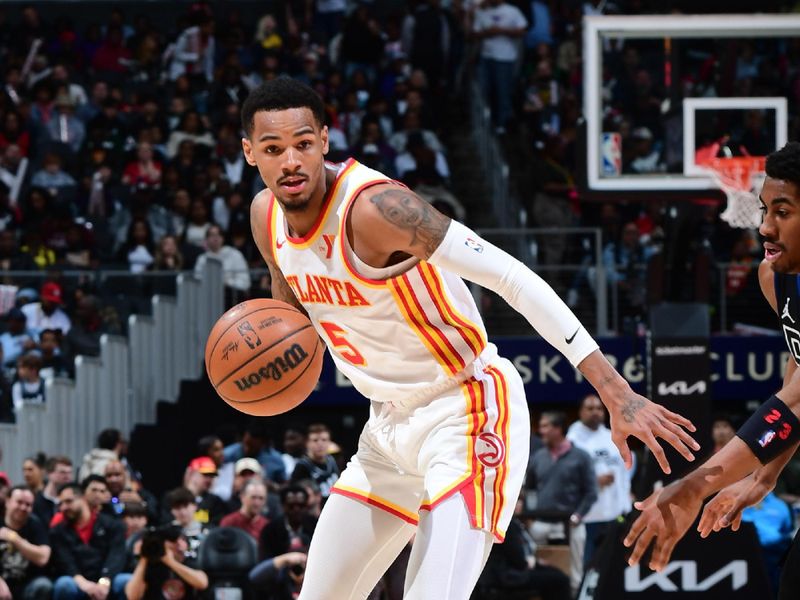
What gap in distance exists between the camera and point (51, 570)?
9.70 metres

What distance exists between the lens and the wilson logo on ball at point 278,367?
5.04 meters

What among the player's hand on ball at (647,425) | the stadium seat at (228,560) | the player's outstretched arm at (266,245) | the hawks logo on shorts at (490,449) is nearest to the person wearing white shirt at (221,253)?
the stadium seat at (228,560)

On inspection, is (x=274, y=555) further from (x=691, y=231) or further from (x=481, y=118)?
(x=481, y=118)

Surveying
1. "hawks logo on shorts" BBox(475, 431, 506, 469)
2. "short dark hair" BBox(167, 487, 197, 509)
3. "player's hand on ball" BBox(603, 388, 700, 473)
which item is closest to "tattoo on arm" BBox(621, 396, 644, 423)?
"player's hand on ball" BBox(603, 388, 700, 473)

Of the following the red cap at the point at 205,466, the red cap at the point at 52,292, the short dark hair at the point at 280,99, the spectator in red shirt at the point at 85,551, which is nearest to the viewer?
the short dark hair at the point at 280,99

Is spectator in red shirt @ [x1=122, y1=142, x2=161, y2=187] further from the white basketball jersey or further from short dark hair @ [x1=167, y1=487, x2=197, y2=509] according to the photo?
the white basketball jersey

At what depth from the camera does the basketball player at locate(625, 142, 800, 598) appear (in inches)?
162

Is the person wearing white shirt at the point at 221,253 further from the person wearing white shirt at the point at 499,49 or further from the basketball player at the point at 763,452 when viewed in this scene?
the basketball player at the point at 763,452

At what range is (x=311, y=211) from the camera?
4.89m

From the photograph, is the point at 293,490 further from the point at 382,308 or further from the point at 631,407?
the point at 631,407

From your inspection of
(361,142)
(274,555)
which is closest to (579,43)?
(361,142)

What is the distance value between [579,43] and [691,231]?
690 cm

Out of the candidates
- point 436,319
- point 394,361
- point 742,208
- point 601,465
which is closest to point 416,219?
Answer: point 436,319

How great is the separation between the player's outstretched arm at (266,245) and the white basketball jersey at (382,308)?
194 millimetres
